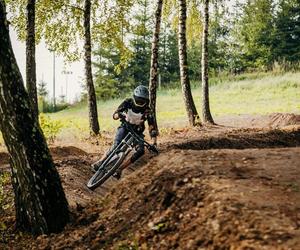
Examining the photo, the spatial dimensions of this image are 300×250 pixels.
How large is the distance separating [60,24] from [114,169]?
1343cm

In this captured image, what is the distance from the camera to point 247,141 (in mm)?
17141

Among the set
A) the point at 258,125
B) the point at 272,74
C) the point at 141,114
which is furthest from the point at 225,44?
the point at 141,114

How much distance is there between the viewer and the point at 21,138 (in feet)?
26.6

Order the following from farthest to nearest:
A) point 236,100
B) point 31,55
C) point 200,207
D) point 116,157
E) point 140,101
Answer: point 236,100 → point 31,55 → point 140,101 → point 116,157 → point 200,207

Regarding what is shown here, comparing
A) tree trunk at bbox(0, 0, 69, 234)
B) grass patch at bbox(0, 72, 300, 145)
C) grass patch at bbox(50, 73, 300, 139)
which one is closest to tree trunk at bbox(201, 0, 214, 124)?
grass patch at bbox(0, 72, 300, 145)

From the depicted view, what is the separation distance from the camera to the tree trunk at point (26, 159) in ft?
26.1

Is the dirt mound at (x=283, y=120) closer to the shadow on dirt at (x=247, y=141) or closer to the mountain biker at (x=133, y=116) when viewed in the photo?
the shadow on dirt at (x=247, y=141)

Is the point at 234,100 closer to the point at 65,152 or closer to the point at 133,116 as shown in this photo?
the point at 65,152

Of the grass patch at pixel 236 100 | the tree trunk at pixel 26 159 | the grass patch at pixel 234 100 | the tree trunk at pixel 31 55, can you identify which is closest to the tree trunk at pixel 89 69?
the tree trunk at pixel 31 55

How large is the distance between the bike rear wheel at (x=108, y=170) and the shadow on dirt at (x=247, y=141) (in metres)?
5.38

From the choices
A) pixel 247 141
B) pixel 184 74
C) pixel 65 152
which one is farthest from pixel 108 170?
pixel 184 74

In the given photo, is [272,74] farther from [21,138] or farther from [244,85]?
[21,138]

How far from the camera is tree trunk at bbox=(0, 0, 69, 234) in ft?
26.1

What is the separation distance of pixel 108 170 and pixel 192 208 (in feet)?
12.2
